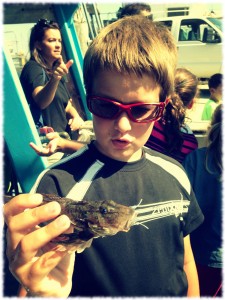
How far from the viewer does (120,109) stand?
171 cm

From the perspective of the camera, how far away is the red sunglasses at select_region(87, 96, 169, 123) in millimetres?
1707

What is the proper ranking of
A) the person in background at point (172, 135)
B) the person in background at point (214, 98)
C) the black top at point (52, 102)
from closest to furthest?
1. the person in background at point (172, 135)
2. the black top at point (52, 102)
3. the person in background at point (214, 98)

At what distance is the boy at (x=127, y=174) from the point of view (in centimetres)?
173

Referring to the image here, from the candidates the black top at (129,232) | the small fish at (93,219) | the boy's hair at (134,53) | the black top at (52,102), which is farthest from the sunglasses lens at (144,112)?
the black top at (52,102)

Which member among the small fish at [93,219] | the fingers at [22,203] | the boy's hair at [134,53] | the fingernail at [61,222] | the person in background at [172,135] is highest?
the boy's hair at [134,53]

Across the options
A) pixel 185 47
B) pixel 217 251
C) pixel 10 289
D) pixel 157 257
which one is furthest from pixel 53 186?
pixel 185 47

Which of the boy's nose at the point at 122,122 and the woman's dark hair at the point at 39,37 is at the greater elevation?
the woman's dark hair at the point at 39,37

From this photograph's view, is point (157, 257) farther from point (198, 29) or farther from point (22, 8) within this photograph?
point (198, 29)

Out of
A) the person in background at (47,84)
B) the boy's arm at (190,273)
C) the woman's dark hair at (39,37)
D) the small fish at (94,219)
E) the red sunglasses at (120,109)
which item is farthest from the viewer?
the woman's dark hair at (39,37)

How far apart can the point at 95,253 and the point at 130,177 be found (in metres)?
0.45

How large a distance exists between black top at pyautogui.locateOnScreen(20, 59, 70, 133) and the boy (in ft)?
6.15

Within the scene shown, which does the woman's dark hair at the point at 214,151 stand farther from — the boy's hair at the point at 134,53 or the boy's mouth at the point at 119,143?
the boy's mouth at the point at 119,143

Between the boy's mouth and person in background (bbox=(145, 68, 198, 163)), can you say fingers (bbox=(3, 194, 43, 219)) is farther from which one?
person in background (bbox=(145, 68, 198, 163))

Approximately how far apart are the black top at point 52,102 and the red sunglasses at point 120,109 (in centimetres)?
199
